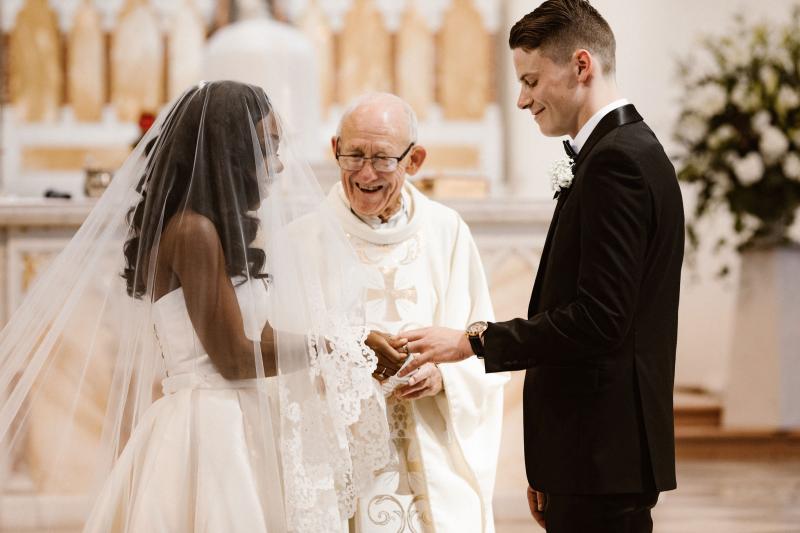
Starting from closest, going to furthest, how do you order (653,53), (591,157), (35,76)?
(591,157)
(35,76)
(653,53)

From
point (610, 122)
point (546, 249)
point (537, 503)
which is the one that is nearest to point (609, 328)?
point (546, 249)

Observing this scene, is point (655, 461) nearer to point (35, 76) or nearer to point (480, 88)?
point (480, 88)

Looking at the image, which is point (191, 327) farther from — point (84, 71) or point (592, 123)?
point (84, 71)

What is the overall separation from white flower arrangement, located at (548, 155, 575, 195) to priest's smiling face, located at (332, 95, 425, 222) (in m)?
0.72

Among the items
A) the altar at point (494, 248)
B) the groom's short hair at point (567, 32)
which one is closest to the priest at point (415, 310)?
the groom's short hair at point (567, 32)

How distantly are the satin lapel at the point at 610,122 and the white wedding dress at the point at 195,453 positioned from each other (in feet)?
2.95

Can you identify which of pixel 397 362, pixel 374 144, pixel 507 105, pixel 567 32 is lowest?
pixel 397 362

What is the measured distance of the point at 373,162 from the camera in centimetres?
321

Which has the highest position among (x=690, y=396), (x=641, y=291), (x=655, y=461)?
(x=641, y=291)

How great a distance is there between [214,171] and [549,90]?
34.2 inches

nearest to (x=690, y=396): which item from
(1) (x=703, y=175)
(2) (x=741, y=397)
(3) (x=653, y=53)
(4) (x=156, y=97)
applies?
(2) (x=741, y=397)

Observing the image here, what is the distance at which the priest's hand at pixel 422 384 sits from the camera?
10.3 feet

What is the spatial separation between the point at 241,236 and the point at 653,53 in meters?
7.42

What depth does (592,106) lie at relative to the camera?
8.43ft
